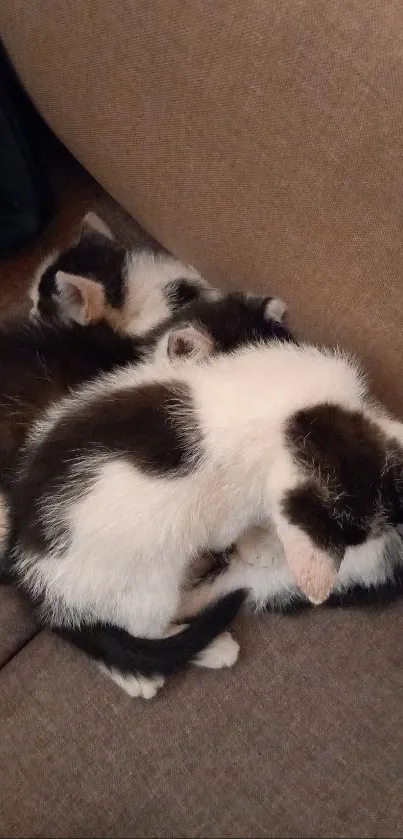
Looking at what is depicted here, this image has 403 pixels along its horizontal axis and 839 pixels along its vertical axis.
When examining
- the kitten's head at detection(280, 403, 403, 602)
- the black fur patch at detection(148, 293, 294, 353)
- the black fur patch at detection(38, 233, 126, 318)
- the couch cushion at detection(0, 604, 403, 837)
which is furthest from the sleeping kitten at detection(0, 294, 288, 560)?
the couch cushion at detection(0, 604, 403, 837)

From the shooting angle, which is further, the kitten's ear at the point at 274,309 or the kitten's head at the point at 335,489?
the kitten's ear at the point at 274,309

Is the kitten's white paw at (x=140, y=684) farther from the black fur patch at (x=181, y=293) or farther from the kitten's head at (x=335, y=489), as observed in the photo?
the black fur patch at (x=181, y=293)

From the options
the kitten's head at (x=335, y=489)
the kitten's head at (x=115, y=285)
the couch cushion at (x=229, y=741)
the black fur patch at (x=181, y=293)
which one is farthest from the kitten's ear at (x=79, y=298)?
the couch cushion at (x=229, y=741)

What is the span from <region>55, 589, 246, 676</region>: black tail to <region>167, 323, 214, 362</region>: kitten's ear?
1.35 ft

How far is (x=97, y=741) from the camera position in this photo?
98 cm

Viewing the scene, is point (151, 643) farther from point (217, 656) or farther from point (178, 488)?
point (178, 488)

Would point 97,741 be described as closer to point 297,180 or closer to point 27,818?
point 27,818

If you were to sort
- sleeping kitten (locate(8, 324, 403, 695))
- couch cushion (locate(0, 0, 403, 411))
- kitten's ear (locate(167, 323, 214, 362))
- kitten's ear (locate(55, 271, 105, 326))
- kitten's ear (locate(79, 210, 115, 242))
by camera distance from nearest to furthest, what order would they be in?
couch cushion (locate(0, 0, 403, 411)) < sleeping kitten (locate(8, 324, 403, 695)) < kitten's ear (locate(167, 323, 214, 362)) < kitten's ear (locate(55, 271, 105, 326)) < kitten's ear (locate(79, 210, 115, 242))

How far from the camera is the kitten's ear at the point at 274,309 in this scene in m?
1.12

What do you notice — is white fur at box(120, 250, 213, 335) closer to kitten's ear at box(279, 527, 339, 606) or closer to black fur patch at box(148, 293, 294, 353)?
black fur patch at box(148, 293, 294, 353)

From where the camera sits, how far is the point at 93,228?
1.40 m

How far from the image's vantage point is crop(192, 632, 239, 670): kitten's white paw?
1025 mm

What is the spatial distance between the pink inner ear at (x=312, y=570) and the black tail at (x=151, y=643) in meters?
0.20

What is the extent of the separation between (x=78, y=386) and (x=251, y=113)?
53 centimetres
